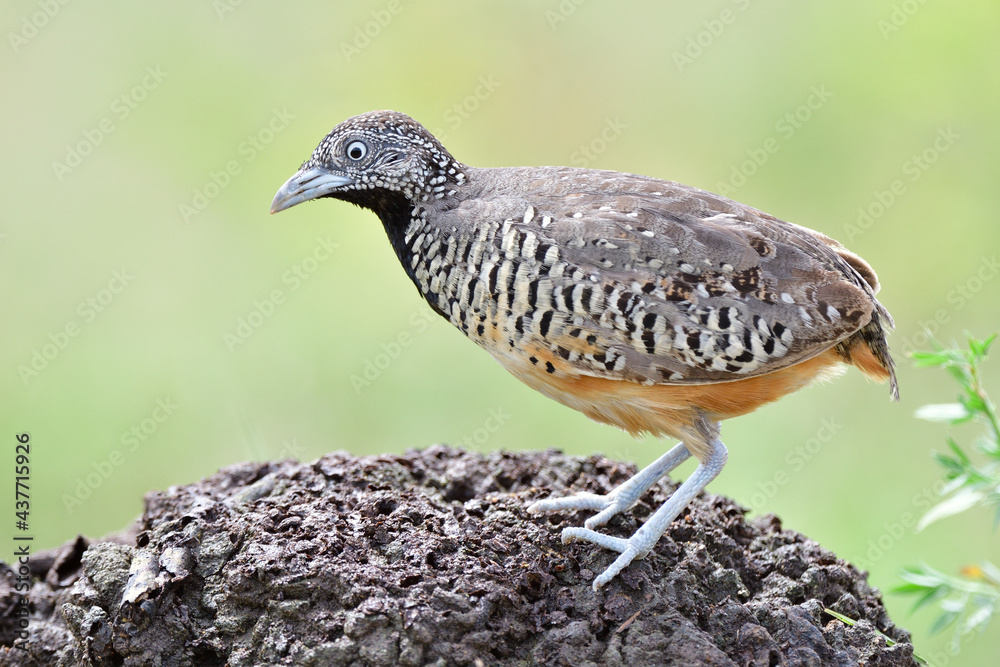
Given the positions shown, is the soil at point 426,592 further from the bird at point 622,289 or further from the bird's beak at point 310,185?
the bird's beak at point 310,185

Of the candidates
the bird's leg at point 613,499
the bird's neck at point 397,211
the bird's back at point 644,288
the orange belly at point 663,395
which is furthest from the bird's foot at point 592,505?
the bird's neck at point 397,211

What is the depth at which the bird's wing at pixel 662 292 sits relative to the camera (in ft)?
12.4

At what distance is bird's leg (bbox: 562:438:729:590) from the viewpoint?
12.2 feet

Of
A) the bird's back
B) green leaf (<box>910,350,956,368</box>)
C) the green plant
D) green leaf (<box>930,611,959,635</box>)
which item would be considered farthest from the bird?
green leaf (<box>930,611,959,635</box>)

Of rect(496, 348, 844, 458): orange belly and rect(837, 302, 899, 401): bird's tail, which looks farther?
rect(837, 302, 899, 401): bird's tail

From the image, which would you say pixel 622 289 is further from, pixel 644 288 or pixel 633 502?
pixel 633 502

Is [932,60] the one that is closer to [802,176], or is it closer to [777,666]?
[802,176]

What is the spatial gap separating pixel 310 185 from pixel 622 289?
150 cm

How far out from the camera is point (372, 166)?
4.21 meters

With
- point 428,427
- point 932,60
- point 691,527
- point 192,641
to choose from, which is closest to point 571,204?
point 691,527

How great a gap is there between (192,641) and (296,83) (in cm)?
646

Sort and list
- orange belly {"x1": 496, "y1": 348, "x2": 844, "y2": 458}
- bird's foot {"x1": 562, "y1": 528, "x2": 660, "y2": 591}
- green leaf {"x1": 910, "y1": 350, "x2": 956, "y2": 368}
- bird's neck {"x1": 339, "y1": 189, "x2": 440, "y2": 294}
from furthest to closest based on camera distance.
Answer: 1. bird's neck {"x1": 339, "y1": 189, "x2": 440, "y2": 294}
2. green leaf {"x1": 910, "y1": 350, "x2": 956, "y2": 368}
3. orange belly {"x1": 496, "y1": 348, "x2": 844, "y2": 458}
4. bird's foot {"x1": 562, "y1": 528, "x2": 660, "y2": 591}

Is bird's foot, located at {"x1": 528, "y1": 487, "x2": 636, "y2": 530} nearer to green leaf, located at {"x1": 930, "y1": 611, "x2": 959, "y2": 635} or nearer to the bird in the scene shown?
the bird

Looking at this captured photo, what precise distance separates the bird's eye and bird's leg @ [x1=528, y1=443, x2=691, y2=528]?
177 centimetres
